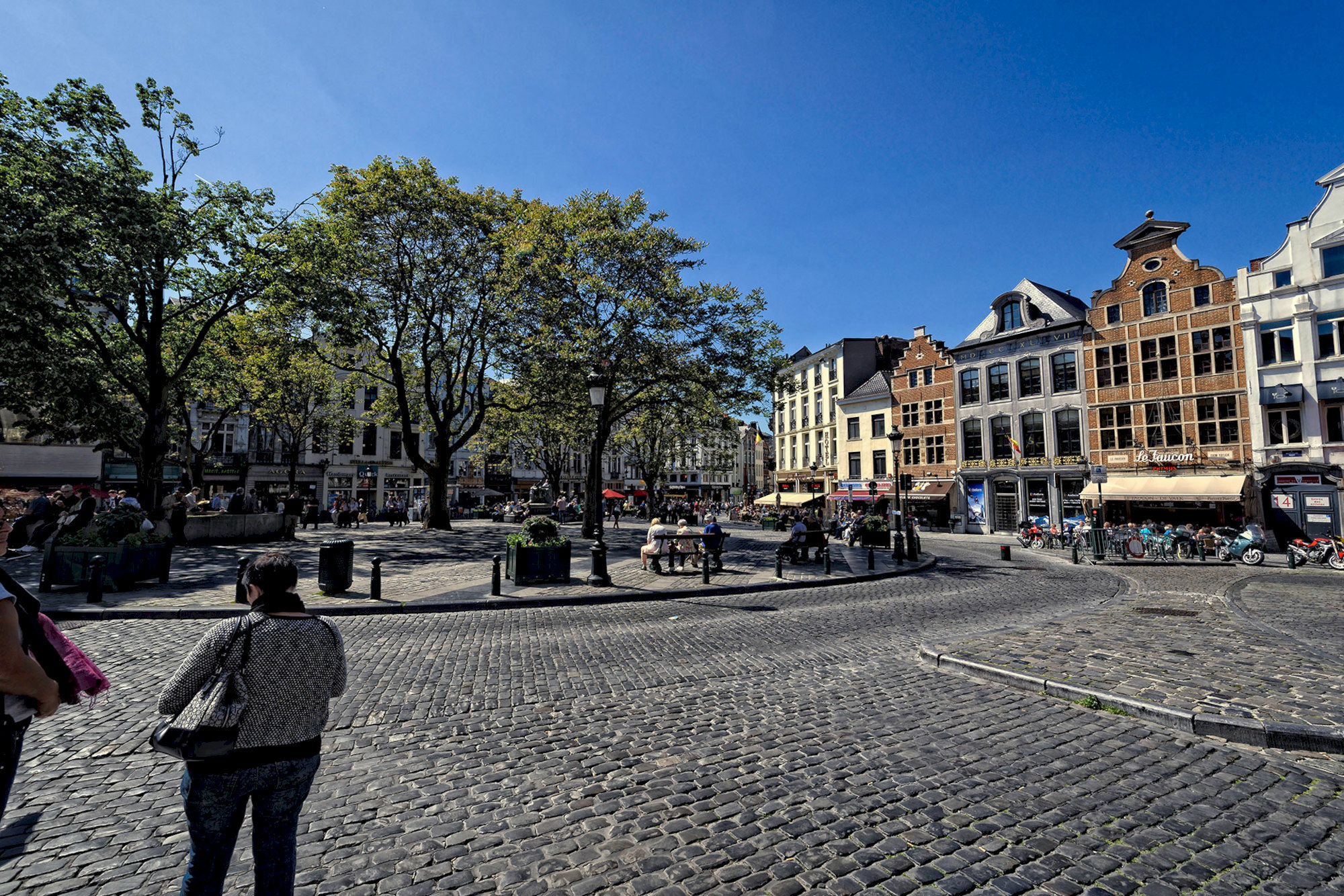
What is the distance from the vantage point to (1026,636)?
8.00 metres

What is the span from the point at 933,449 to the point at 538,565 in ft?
106

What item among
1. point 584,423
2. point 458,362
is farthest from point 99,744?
point 584,423

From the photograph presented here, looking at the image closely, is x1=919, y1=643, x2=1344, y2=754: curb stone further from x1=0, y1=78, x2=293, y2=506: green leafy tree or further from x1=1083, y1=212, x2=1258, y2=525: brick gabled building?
x1=1083, y1=212, x2=1258, y2=525: brick gabled building

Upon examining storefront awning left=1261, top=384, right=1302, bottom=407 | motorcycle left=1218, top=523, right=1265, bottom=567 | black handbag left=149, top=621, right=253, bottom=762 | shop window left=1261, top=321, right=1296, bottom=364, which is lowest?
motorcycle left=1218, top=523, right=1265, bottom=567

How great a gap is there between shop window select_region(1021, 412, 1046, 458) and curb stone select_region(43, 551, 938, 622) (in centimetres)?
2427

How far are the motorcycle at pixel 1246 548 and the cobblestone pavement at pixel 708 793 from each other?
1963 centimetres

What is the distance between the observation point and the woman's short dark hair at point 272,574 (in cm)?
243

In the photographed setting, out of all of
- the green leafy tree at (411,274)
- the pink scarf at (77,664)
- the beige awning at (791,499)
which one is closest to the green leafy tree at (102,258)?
the green leafy tree at (411,274)

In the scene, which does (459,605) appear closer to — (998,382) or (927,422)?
(998,382)

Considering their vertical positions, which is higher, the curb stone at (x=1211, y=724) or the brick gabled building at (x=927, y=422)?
the brick gabled building at (x=927, y=422)

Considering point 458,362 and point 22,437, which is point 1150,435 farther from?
point 22,437

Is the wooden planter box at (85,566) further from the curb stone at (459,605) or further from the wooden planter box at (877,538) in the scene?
the wooden planter box at (877,538)

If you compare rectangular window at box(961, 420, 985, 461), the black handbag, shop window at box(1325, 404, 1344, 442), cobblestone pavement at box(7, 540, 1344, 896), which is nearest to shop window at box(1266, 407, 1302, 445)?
shop window at box(1325, 404, 1344, 442)

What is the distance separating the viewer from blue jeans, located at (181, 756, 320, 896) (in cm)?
223
